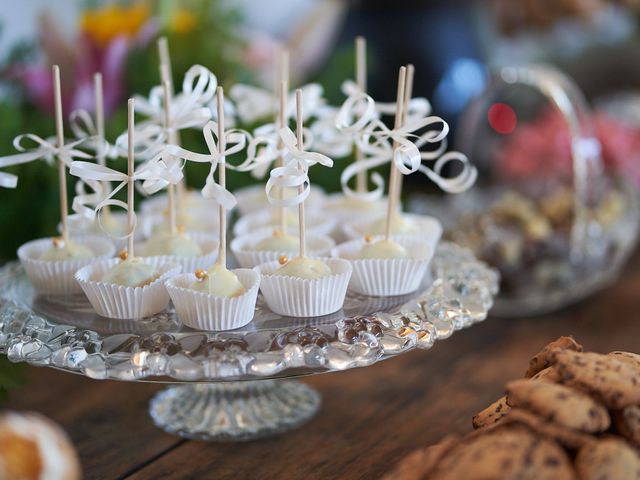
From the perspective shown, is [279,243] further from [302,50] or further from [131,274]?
[302,50]

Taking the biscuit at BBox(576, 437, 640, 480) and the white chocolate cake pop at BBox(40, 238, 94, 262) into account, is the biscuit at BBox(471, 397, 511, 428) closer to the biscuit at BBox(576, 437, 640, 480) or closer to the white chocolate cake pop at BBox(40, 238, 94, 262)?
the biscuit at BBox(576, 437, 640, 480)

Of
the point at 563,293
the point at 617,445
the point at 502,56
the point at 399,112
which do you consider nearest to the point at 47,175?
the point at 399,112

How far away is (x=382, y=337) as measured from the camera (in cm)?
83

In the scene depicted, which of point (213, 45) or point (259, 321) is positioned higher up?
point (213, 45)

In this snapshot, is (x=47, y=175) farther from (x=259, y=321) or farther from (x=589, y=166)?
(x=589, y=166)

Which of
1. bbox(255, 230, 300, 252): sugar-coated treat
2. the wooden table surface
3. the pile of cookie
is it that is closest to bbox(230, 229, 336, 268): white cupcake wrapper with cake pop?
bbox(255, 230, 300, 252): sugar-coated treat

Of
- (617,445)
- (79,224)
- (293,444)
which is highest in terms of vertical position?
(79,224)

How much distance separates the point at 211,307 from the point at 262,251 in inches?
6.6

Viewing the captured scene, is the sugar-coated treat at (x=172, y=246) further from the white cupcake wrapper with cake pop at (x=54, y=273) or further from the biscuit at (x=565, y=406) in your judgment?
the biscuit at (x=565, y=406)

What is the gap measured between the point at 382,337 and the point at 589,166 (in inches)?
31.2

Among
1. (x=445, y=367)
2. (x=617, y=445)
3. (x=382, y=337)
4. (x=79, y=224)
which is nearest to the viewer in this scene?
(x=617, y=445)

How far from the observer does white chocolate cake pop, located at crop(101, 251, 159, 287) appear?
2.89 ft

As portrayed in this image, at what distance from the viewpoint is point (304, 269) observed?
0.88 metres

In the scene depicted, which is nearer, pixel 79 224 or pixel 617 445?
pixel 617 445
